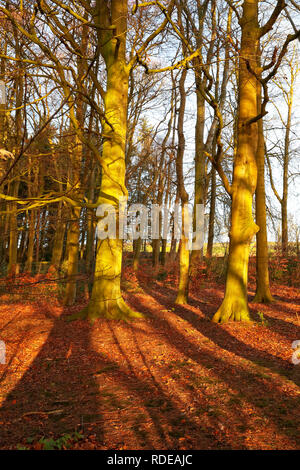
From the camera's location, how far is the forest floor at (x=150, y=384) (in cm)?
293

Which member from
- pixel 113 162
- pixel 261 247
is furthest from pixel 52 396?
pixel 261 247

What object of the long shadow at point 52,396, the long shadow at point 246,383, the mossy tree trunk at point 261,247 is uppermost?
the mossy tree trunk at point 261,247

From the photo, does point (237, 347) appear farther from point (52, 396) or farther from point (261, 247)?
point (261, 247)

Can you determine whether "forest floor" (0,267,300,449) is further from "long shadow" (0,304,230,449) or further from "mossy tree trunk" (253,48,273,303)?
"mossy tree trunk" (253,48,273,303)

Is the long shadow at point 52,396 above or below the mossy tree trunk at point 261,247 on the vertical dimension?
below

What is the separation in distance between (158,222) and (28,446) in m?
21.5

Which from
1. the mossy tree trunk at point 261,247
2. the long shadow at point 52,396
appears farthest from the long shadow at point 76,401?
the mossy tree trunk at point 261,247

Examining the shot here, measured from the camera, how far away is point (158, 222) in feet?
78.5

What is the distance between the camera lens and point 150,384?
4203 millimetres

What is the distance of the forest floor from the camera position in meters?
2.93

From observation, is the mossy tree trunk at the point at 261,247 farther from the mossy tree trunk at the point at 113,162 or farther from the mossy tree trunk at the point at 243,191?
the mossy tree trunk at the point at 113,162

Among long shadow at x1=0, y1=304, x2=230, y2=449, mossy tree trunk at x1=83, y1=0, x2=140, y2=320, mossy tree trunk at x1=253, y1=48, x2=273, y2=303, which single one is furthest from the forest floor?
mossy tree trunk at x1=253, y1=48, x2=273, y2=303

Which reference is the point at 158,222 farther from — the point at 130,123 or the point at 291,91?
the point at 291,91

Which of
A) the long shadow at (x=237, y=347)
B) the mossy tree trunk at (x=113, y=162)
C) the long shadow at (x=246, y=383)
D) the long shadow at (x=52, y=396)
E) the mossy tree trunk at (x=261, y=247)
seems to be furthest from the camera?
the mossy tree trunk at (x=261, y=247)
